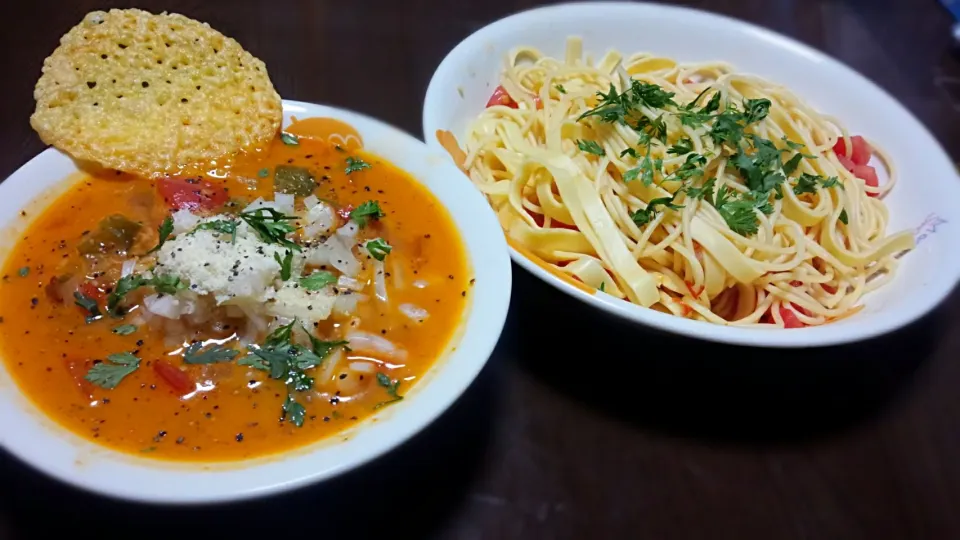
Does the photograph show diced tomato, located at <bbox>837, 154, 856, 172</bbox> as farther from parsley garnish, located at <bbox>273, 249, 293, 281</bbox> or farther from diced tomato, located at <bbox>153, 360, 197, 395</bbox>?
diced tomato, located at <bbox>153, 360, 197, 395</bbox>

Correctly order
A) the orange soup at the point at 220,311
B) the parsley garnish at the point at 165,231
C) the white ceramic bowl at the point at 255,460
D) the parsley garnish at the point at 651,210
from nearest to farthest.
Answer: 1. the white ceramic bowl at the point at 255,460
2. the orange soup at the point at 220,311
3. the parsley garnish at the point at 165,231
4. the parsley garnish at the point at 651,210

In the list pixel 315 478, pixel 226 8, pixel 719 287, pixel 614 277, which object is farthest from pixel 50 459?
pixel 226 8

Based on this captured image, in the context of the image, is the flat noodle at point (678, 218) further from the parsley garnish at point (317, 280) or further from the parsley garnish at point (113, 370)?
the parsley garnish at point (113, 370)

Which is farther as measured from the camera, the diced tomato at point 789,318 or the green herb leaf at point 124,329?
the diced tomato at point 789,318

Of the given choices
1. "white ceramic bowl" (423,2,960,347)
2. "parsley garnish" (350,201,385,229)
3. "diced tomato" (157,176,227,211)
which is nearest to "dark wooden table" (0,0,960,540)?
"white ceramic bowl" (423,2,960,347)

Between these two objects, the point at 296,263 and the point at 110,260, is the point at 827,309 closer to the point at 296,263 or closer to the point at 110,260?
the point at 296,263

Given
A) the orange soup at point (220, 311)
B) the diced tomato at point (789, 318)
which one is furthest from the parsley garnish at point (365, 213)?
the diced tomato at point (789, 318)

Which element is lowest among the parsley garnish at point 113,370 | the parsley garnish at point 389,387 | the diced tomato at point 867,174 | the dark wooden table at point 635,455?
the dark wooden table at point 635,455

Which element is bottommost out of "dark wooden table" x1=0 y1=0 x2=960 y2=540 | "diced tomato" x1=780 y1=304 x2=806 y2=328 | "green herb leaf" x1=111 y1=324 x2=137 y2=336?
"dark wooden table" x1=0 y1=0 x2=960 y2=540
